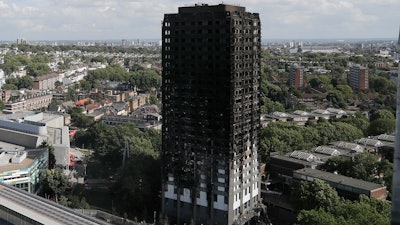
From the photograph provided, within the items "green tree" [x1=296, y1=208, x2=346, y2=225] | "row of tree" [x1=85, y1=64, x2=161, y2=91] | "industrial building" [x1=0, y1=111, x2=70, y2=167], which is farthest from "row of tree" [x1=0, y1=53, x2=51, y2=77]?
"green tree" [x1=296, y1=208, x2=346, y2=225]

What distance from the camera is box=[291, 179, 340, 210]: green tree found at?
86.1ft

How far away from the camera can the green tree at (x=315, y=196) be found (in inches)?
1033

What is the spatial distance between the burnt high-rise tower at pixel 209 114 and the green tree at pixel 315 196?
293cm

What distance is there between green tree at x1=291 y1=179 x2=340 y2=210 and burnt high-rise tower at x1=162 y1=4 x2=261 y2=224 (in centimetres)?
293

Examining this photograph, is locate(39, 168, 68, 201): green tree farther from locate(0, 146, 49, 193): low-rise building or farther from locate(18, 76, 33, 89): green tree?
locate(18, 76, 33, 89): green tree

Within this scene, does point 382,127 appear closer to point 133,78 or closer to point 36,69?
point 133,78

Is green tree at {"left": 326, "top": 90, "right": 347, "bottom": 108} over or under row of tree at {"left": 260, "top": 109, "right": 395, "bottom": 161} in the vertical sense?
over

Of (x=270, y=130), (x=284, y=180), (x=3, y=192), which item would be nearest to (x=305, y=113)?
(x=270, y=130)

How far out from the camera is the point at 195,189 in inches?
1076

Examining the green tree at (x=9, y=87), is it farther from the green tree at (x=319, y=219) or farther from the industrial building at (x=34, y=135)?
the green tree at (x=319, y=219)

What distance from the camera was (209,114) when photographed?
89.5 ft

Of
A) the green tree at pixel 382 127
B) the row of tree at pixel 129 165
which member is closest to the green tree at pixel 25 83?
the row of tree at pixel 129 165

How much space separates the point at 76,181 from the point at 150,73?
174 ft

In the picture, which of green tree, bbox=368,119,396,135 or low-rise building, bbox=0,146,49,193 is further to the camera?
green tree, bbox=368,119,396,135
